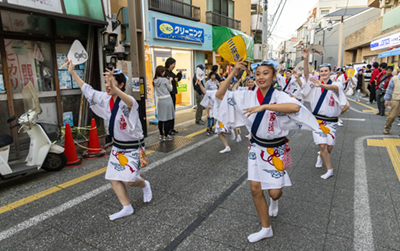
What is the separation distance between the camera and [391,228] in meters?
2.95

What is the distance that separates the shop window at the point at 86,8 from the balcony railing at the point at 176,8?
439 cm

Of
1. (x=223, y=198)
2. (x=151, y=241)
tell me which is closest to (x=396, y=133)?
(x=223, y=198)

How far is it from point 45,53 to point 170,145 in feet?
12.7

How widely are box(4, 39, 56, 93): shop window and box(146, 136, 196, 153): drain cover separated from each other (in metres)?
3.03

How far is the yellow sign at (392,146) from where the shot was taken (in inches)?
203

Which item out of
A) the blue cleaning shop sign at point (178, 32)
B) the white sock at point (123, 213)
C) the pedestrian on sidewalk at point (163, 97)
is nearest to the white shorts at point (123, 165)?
the white sock at point (123, 213)

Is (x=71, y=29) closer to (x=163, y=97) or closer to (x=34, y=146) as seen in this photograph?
(x=163, y=97)

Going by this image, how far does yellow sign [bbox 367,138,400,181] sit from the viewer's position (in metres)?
5.15

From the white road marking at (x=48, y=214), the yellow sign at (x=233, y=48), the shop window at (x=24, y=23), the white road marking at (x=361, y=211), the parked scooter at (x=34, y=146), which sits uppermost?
the shop window at (x=24, y=23)

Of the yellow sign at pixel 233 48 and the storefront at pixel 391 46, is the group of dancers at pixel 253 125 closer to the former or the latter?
the yellow sign at pixel 233 48

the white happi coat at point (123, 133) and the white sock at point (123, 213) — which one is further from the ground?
the white happi coat at point (123, 133)

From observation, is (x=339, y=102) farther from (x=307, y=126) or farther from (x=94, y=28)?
(x=94, y=28)

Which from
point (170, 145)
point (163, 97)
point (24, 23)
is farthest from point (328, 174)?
point (24, 23)

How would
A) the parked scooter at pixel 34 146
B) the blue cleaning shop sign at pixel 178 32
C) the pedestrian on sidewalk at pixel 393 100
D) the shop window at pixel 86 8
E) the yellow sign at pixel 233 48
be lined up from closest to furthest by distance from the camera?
the yellow sign at pixel 233 48 → the parked scooter at pixel 34 146 → the shop window at pixel 86 8 → the pedestrian on sidewalk at pixel 393 100 → the blue cleaning shop sign at pixel 178 32
